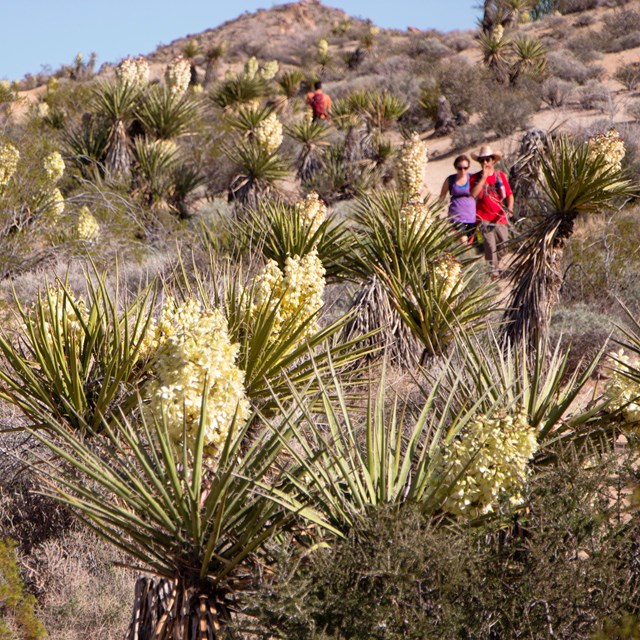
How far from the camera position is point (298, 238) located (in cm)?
682

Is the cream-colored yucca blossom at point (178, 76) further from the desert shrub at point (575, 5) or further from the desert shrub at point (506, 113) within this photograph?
the desert shrub at point (575, 5)

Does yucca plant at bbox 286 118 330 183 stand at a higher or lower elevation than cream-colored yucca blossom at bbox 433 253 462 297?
higher

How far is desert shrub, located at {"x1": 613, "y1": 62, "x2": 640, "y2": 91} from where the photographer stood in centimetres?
2123

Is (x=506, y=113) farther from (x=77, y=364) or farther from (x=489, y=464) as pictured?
(x=489, y=464)

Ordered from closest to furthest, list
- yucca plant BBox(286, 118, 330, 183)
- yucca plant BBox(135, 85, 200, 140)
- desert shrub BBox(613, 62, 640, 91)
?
yucca plant BBox(135, 85, 200, 140), yucca plant BBox(286, 118, 330, 183), desert shrub BBox(613, 62, 640, 91)

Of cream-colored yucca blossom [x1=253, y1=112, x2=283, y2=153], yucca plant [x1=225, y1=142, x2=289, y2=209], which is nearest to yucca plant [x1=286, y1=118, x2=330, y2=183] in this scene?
cream-colored yucca blossom [x1=253, y1=112, x2=283, y2=153]

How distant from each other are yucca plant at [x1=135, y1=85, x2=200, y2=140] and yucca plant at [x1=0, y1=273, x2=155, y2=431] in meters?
9.88

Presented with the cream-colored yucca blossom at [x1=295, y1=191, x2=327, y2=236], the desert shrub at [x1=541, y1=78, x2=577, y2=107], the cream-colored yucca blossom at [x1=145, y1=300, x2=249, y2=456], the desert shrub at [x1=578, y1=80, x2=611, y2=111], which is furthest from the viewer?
the desert shrub at [x1=541, y1=78, x2=577, y2=107]

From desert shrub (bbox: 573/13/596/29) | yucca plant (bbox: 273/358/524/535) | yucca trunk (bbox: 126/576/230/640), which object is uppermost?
desert shrub (bbox: 573/13/596/29)

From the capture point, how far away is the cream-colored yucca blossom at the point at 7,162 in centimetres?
1066

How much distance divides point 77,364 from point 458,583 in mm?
2466

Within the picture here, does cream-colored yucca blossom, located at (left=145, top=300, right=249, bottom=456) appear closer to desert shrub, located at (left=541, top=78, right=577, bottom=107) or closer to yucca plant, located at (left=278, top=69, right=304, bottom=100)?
desert shrub, located at (left=541, top=78, right=577, bottom=107)

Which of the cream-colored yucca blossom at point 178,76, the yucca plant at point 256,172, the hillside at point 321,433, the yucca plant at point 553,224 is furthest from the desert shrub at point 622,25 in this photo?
the yucca plant at point 553,224

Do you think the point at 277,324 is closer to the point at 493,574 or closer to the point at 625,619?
the point at 493,574
